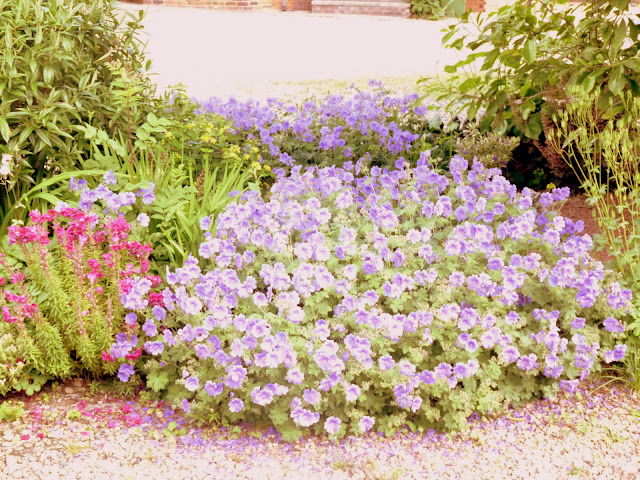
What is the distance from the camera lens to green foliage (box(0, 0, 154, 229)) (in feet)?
11.5

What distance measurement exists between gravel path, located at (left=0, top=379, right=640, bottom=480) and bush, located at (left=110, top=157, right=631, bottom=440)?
91mm

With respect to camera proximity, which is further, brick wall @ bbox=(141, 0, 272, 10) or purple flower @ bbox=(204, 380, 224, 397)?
brick wall @ bbox=(141, 0, 272, 10)

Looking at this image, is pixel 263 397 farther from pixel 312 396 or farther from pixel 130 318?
pixel 130 318

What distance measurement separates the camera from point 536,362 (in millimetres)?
3066

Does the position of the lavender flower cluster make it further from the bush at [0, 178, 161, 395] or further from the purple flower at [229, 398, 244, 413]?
the purple flower at [229, 398, 244, 413]

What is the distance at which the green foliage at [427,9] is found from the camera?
1309cm

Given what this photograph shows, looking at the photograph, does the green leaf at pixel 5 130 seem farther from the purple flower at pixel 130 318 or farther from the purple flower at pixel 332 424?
the purple flower at pixel 332 424

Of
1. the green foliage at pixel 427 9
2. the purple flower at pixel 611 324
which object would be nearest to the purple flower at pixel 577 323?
the purple flower at pixel 611 324

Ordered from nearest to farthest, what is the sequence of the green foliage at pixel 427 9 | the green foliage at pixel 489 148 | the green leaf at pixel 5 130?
the green leaf at pixel 5 130, the green foliage at pixel 489 148, the green foliage at pixel 427 9

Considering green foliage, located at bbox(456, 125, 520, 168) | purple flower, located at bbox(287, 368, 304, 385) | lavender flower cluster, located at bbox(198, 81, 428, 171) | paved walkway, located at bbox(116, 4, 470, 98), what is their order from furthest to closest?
paved walkway, located at bbox(116, 4, 470, 98) < lavender flower cluster, located at bbox(198, 81, 428, 171) < green foliage, located at bbox(456, 125, 520, 168) < purple flower, located at bbox(287, 368, 304, 385)

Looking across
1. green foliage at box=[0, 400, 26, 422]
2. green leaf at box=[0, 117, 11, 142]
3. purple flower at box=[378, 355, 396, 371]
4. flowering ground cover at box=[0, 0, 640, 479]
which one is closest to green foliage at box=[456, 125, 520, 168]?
flowering ground cover at box=[0, 0, 640, 479]

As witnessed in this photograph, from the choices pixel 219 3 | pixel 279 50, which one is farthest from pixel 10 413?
pixel 219 3

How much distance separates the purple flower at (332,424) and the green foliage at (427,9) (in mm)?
11615

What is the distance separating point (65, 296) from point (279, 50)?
7.46m
